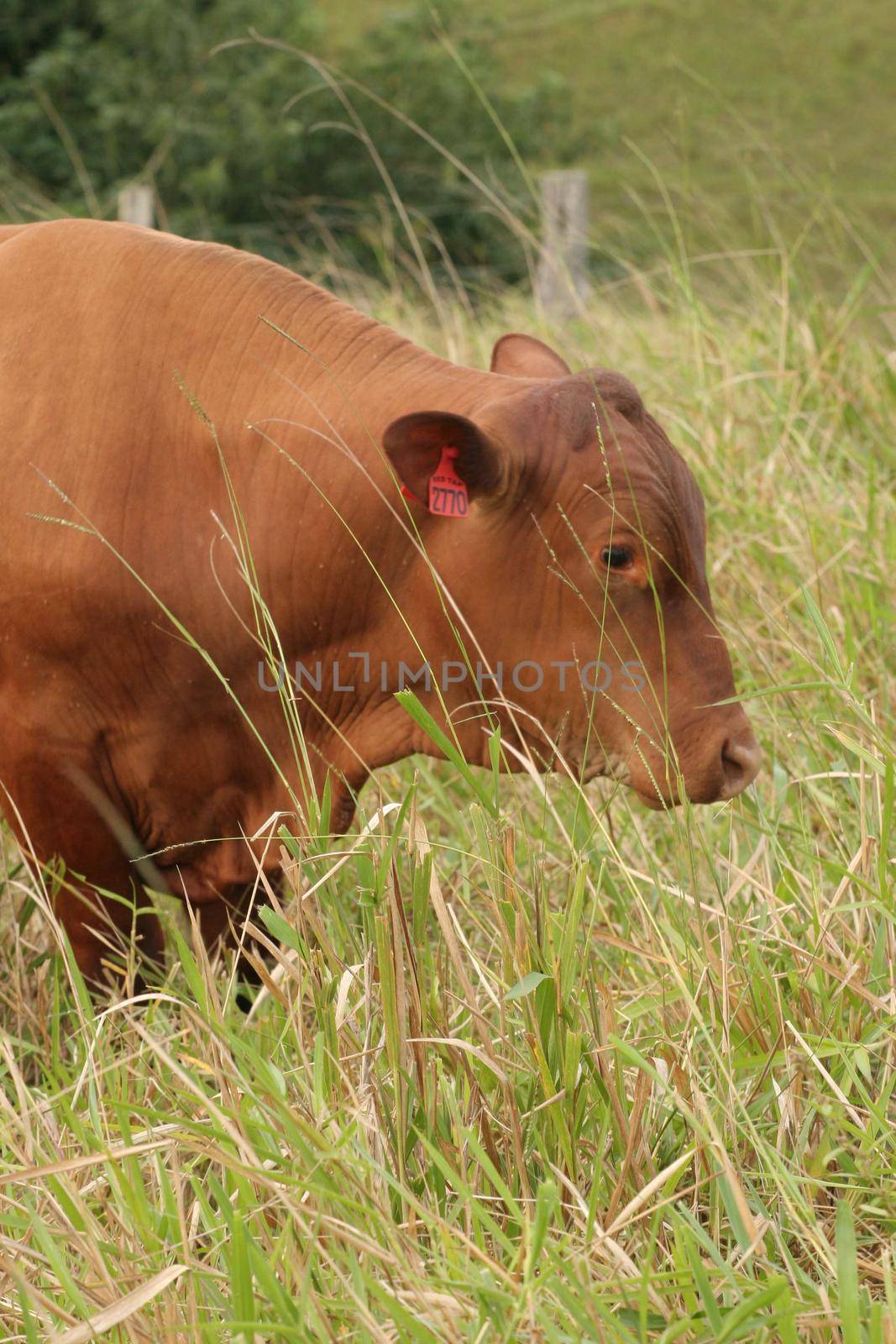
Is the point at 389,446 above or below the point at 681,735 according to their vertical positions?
above

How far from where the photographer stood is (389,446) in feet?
7.45

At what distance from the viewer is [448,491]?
7.68 ft

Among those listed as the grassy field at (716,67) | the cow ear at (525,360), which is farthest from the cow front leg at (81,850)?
the grassy field at (716,67)

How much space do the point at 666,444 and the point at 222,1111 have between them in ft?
4.52

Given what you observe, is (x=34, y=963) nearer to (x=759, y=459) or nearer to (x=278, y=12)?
(x=759, y=459)

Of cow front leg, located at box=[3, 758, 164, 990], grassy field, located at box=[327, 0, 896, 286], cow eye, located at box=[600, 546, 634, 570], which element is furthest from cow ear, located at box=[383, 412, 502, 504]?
grassy field, located at box=[327, 0, 896, 286]

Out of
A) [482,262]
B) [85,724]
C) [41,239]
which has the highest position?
[41,239]

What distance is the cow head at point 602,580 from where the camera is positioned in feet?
7.88

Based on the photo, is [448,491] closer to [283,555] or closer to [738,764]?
[283,555]

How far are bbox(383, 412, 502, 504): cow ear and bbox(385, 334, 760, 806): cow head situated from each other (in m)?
0.01

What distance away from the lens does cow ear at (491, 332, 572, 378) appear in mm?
2926

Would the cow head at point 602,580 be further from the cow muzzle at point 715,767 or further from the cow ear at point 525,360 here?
the cow ear at point 525,360

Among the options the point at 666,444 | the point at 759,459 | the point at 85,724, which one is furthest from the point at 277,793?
the point at 759,459

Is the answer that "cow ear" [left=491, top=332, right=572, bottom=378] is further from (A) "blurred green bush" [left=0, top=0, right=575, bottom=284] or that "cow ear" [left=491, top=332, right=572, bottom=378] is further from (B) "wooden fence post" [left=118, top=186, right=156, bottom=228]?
(A) "blurred green bush" [left=0, top=0, right=575, bottom=284]
